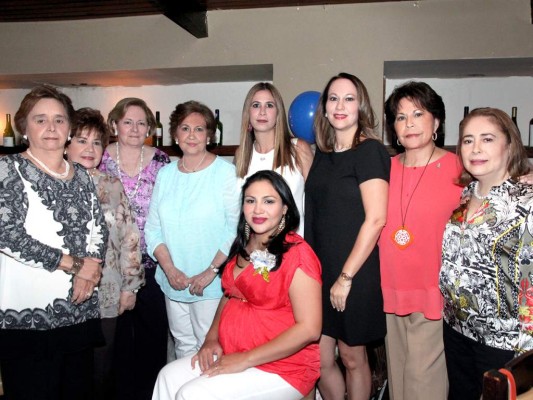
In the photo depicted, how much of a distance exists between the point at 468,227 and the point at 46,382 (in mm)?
1690

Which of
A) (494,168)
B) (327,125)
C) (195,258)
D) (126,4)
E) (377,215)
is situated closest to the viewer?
(494,168)

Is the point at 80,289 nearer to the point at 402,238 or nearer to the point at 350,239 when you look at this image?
the point at 350,239

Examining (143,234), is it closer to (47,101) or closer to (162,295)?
(162,295)

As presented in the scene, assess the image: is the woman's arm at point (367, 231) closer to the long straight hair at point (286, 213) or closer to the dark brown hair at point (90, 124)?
the long straight hair at point (286, 213)

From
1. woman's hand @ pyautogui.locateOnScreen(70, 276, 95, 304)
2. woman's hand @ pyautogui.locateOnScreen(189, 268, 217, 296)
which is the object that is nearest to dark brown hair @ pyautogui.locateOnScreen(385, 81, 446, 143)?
woman's hand @ pyautogui.locateOnScreen(189, 268, 217, 296)

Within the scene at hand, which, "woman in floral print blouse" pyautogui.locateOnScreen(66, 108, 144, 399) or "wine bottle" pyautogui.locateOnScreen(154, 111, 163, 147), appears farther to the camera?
"wine bottle" pyautogui.locateOnScreen(154, 111, 163, 147)

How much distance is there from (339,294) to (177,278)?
89cm

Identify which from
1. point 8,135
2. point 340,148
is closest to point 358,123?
point 340,148

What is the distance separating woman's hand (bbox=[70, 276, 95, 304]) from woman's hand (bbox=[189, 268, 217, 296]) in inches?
27.1

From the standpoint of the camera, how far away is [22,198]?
190cm

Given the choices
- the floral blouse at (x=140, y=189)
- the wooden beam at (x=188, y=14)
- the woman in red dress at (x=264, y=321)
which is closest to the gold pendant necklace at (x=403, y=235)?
the woman in red dress at (x=264, y=321)

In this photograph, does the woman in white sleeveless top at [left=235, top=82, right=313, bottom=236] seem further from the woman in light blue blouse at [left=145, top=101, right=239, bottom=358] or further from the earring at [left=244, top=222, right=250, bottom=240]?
the earring at [left=244, top=222, right=250, bottom=240]

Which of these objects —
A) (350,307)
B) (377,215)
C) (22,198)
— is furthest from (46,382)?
(377,215)

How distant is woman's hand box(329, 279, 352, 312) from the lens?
2.23 metres
